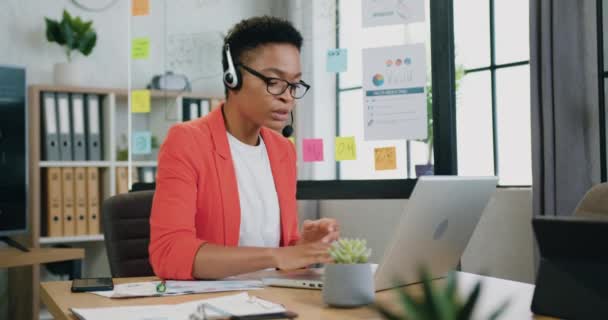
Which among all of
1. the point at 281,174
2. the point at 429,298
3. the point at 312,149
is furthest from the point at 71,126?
the point at 429,298

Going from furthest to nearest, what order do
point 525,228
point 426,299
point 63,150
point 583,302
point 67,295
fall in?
point 63,150, point 525,228, point 67,295, point 583,302, point 426,299

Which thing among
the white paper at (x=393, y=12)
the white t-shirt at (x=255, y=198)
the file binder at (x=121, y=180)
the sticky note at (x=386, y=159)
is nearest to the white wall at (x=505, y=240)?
the sticky note at (x=386, y=159)

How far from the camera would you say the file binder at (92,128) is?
11.5ft

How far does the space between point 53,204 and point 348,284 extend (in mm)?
2685

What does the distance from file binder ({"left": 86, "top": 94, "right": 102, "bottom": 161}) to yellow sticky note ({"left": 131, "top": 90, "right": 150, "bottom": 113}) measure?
250 millimetres

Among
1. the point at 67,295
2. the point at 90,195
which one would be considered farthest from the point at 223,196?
the point at 90,195

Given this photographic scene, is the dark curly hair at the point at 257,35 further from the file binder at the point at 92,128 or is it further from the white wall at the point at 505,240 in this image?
the file binder at the point at 92,128

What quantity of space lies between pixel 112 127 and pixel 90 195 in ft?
1.26

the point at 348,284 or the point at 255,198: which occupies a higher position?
the point at 255,198

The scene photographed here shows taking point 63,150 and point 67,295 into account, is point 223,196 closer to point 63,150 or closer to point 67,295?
point 67,295

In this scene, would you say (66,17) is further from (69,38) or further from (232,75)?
(232,75)

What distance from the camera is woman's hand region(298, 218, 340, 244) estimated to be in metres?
1.53

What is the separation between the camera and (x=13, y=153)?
10.5ft

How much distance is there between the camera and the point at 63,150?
3453mm
